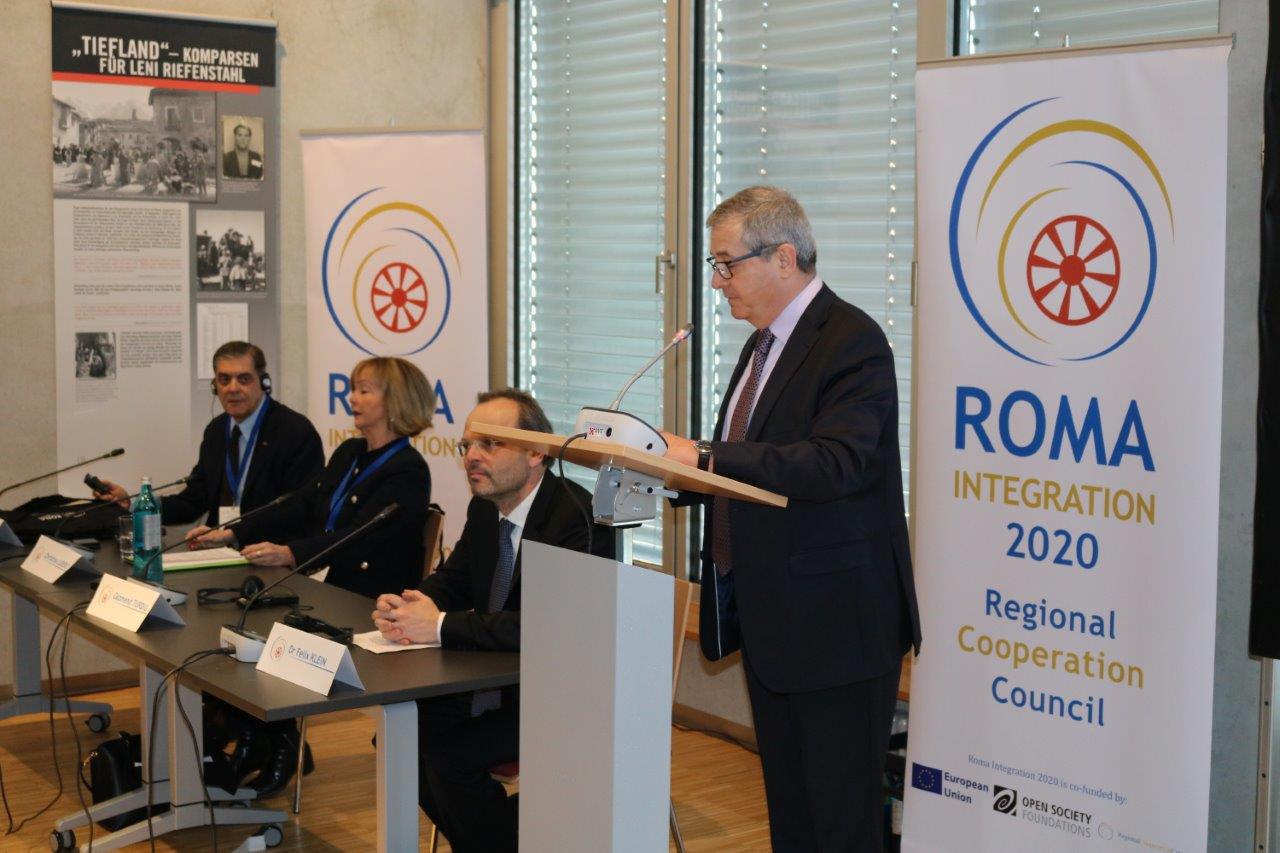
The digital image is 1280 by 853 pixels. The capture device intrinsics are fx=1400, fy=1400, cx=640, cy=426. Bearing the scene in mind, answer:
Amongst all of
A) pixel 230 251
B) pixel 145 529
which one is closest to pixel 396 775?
pixel 145 529

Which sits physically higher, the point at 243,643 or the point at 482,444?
the point at 482,444

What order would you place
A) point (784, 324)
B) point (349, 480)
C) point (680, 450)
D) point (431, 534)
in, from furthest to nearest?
1. point (431, 534)
2. point (349, 480)
3. point (784, 324)
4. point (680, 450)

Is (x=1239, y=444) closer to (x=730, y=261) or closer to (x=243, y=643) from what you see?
(x=730, y=261)

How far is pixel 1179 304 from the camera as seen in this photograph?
3008mm

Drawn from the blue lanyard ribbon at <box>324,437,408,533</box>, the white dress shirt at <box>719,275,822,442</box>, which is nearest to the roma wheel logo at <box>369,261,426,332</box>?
the blue lanyard ribbon at <box>324,437,408,533</box>

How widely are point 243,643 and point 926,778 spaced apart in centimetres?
169

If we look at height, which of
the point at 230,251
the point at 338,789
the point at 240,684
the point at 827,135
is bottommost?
the point at 338,789

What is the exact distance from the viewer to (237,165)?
19.3 feet

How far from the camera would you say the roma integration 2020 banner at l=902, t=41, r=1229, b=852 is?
3.00 meters

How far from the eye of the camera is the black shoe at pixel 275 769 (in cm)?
437

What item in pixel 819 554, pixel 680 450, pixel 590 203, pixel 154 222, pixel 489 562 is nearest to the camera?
pixel 680 450

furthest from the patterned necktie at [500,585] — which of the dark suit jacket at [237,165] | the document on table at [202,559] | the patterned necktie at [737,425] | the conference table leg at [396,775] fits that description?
the dark suit jacket at [237,165]

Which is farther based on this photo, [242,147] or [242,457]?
[242,147]

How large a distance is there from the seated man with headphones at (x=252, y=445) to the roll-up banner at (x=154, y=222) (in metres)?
0.80
